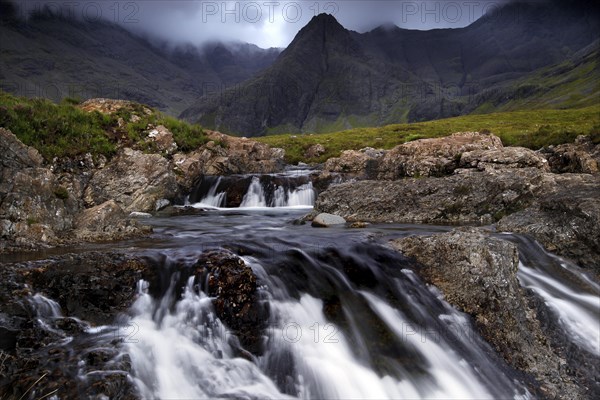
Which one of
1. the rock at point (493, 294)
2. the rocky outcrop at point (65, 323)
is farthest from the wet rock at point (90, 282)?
the rock at point (493, 294)

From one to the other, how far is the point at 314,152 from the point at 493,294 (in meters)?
41.2

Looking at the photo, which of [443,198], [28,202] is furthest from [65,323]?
[443,198]

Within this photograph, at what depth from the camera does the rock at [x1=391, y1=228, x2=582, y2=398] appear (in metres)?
7.44

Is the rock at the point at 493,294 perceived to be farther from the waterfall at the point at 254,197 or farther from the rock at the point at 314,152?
the rock at the point at 314,152

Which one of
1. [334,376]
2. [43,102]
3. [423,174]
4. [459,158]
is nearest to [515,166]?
[459,158]

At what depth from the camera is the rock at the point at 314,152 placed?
157 ft

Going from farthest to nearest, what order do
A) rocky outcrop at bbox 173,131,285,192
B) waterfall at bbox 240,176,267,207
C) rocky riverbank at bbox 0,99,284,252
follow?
rocky outcrop at bbox 173,131,285,192 < waterfall at bbox 240,176,267,207 < rocky riverbank at bbox 0,99,284,252

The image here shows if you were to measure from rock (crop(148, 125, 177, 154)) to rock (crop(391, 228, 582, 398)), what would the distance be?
2253cm

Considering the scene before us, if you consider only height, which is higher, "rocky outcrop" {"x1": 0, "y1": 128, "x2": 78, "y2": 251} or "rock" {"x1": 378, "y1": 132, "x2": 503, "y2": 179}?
"rock" {"x1": 378, "y1": 132, "x2": 503, "y2": 179}

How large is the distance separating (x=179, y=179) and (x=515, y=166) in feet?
69.2

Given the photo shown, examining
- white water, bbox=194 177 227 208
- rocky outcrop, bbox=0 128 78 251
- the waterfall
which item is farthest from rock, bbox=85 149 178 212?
rocky outcrop, bbox=0 128 78 251

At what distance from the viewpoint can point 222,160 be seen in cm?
3089

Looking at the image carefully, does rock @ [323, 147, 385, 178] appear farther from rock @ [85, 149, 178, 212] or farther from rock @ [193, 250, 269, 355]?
rock @ [193, 250, 269, 355]

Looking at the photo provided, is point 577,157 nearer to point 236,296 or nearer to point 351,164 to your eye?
point 351,164
